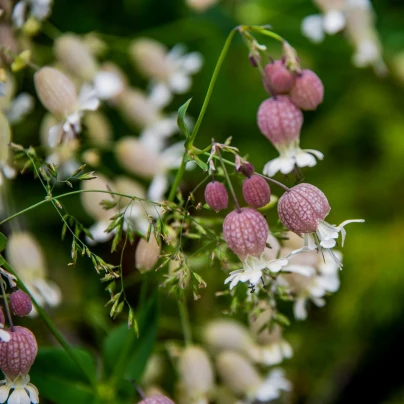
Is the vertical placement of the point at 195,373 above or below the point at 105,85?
below

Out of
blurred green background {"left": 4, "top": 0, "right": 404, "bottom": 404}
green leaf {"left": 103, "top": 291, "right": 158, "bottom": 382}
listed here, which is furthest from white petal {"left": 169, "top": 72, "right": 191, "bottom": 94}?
green leaf {"left": 103, "top": 291, "right": 158, "bottom": 382}

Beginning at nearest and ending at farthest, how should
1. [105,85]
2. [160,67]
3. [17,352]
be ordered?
[17,352] → [105,85] → [160,67]

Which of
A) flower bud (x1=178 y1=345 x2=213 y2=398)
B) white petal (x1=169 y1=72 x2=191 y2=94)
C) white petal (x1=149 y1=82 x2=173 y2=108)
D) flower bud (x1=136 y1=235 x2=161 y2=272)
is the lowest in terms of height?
flower bud (x1=178 y1=345 x2=213 y2=398)

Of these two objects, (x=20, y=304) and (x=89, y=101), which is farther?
(x=89, y=101)

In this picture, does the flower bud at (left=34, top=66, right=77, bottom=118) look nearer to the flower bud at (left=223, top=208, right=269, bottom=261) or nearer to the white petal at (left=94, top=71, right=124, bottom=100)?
the white petal at (left=94, top=71, right=124, bottom=100)

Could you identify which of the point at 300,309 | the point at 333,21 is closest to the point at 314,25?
the point at 333,21

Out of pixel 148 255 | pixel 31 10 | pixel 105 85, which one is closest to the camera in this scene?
pixel 148 255

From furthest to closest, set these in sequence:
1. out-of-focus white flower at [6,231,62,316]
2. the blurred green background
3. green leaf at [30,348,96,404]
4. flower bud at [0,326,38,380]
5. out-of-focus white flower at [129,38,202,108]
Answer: the blurred green background < out-of-focus white flower at [129,38,202,108] < out-of-focus white flower at [6,231,62,316] < green leaf at [30,348,96,404] < flower bud at [0,326,38,380]

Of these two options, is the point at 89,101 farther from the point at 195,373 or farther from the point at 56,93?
the point at 195,373
